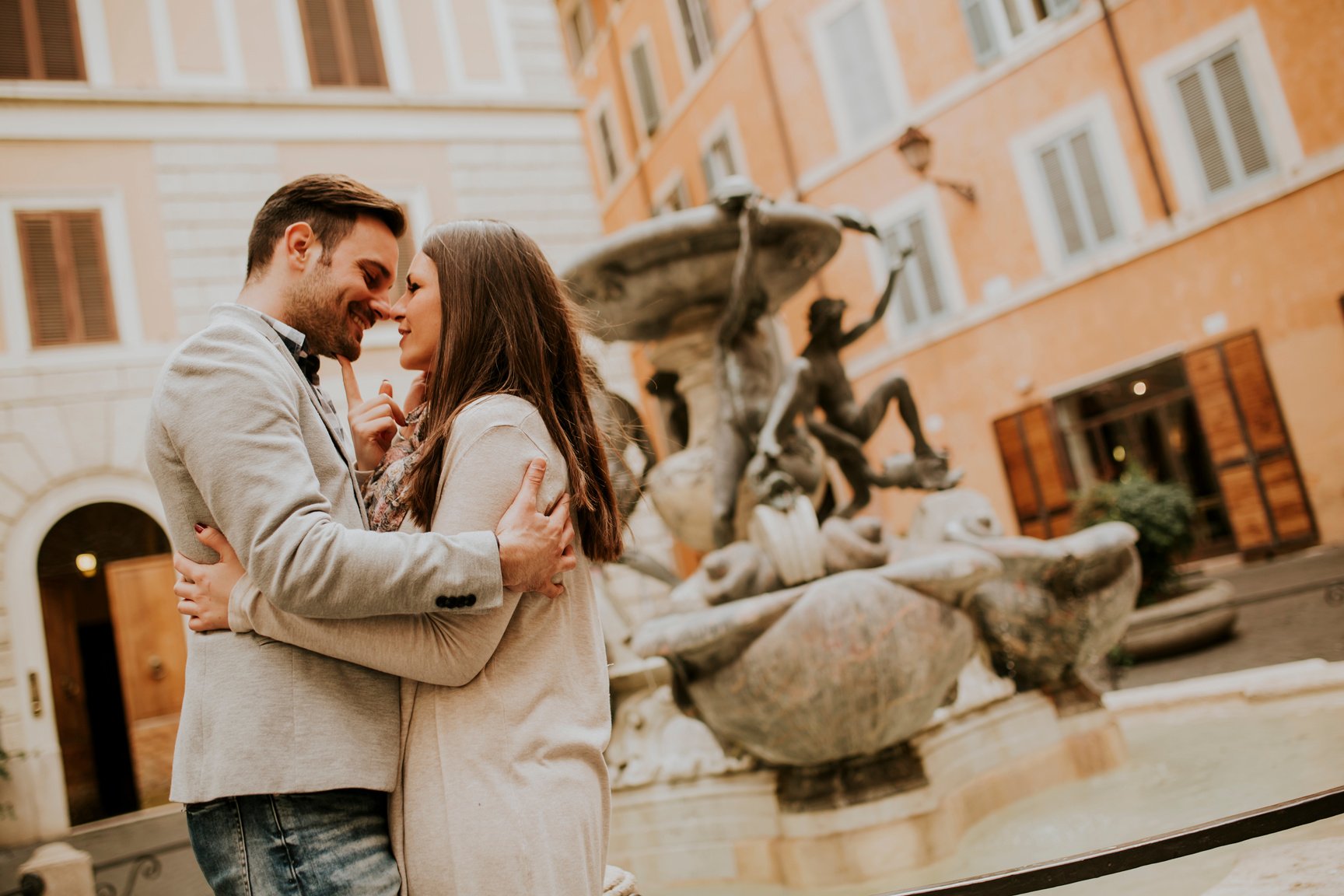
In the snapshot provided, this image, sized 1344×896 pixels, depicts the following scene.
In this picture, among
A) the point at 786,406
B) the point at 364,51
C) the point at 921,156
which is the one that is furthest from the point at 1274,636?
the point at 364,51

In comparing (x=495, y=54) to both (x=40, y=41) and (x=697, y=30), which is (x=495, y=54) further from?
(x=697, y=30)

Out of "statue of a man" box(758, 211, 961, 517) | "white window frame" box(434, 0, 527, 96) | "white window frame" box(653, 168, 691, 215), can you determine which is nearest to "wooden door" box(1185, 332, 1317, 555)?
"statue of a man" box(758, 211, 961, 517)

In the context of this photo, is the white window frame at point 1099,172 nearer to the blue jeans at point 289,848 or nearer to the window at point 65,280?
the window at point 65,280

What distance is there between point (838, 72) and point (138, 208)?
862 cm

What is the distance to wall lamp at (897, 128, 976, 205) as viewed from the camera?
10367mm

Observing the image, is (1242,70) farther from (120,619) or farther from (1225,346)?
(120,619)

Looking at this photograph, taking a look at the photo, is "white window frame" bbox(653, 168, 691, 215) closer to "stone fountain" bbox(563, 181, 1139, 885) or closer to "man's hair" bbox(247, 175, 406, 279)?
"stone fountain" bbox(563, 181, 1139, 885)

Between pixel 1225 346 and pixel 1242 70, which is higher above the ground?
pixel 1242 70

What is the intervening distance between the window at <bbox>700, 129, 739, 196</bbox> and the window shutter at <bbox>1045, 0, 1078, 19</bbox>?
413cm

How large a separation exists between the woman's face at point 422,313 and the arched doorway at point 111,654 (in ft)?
9.88

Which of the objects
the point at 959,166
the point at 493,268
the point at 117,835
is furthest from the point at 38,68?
the point at 959,166

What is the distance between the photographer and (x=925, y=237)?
11.2 metres

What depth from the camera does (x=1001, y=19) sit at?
1048 cm

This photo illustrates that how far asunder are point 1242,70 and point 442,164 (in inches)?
274
